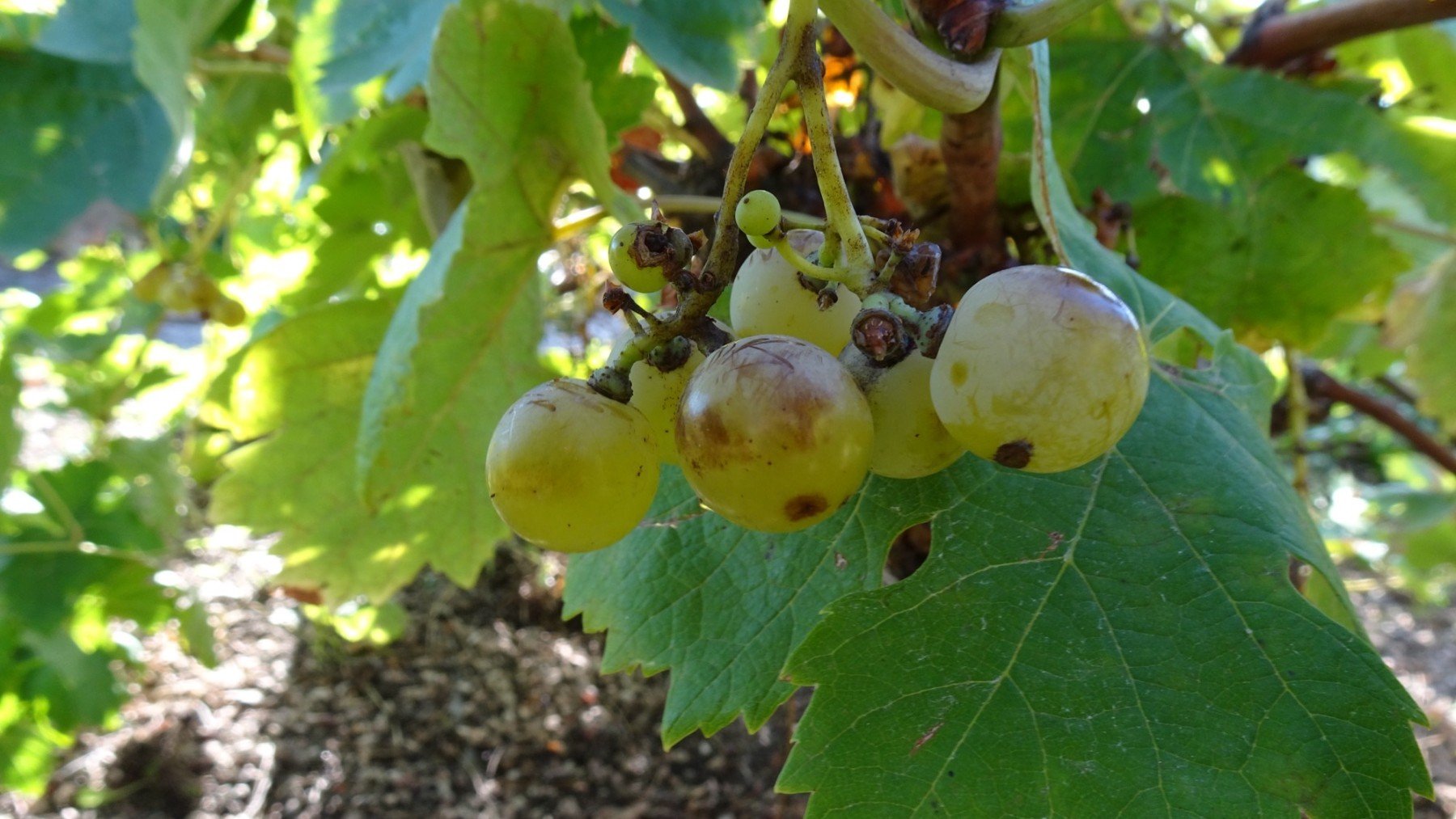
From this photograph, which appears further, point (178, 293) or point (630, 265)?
point (178, 293)

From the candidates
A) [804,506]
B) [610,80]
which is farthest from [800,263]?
[610,80]

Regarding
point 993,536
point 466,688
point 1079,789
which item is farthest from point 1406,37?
point 466,688

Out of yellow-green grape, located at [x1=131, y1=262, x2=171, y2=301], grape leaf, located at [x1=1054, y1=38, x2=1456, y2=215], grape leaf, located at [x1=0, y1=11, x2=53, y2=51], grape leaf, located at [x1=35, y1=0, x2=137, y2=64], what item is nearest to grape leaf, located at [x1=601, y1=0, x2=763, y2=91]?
grape leaf, located at [x1=1054, y1=38, x2=1456, y2=215]

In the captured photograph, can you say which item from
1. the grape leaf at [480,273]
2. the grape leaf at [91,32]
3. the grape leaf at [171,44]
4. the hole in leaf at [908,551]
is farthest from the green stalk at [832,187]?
the grape leaf at [91,32]

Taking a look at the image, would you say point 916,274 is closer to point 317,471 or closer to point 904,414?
point 904,414

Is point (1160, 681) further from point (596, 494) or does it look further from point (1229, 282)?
point (1229, 282)

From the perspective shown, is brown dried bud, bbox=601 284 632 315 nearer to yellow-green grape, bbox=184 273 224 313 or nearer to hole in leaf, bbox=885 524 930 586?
hole in leaf, bbox=885 524 930 586
